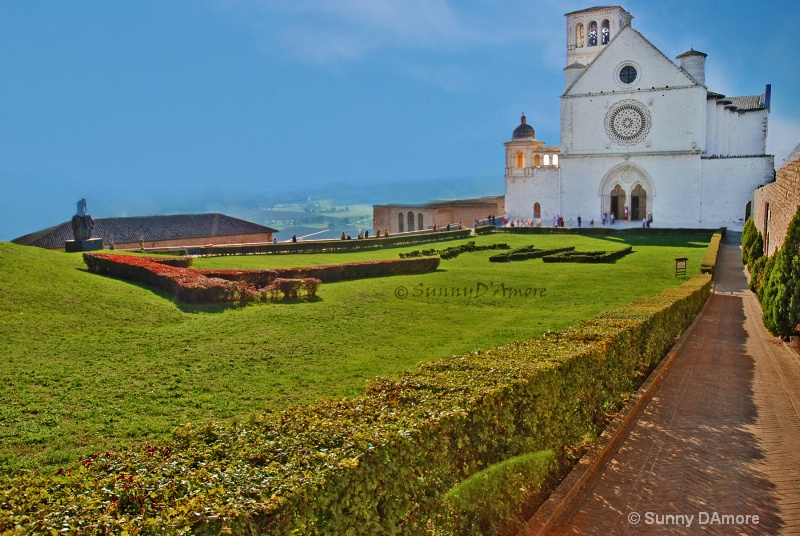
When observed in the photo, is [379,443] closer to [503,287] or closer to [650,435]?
[650,435]

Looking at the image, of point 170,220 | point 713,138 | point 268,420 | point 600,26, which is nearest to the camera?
point 268,420

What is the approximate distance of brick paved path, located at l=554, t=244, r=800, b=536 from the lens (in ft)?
16.4

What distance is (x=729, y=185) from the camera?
43.6 metres

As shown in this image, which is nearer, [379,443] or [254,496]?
[254,496]

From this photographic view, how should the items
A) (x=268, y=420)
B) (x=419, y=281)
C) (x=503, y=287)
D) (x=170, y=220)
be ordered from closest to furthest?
(x=268, y=420) < (x=503, y=287) < (x=419, y=281) < (x=170, y=220)

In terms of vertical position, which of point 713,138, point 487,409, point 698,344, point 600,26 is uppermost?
point 600,26

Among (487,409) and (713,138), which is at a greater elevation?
(713,138)

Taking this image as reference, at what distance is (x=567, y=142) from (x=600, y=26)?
11.7m

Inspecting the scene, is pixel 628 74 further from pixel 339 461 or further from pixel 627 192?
pixel 339 461

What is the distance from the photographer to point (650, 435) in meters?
6.73

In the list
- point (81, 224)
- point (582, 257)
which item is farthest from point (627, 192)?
point (81, 224)

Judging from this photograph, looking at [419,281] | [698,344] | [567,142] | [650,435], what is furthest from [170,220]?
[650,435]

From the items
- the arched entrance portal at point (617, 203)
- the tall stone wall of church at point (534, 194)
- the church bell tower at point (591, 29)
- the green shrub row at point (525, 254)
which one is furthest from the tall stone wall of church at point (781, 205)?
the church bell tower at point (591, 29)

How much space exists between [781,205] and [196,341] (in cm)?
1353
